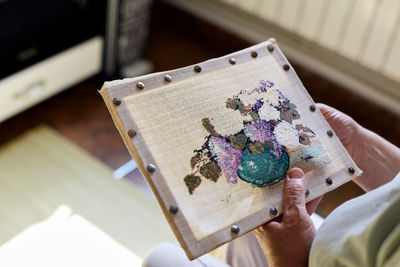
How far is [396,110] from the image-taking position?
1917 millimetres

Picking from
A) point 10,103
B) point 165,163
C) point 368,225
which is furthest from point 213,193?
point 10,103

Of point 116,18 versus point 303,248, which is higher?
point 116,18

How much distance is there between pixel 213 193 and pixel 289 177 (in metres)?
0.14

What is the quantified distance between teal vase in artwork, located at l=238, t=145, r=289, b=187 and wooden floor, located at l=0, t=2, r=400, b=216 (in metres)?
0.69

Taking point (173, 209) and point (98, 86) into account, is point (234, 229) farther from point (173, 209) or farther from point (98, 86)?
point (98, 86)

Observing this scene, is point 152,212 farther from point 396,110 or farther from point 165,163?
point 396,110

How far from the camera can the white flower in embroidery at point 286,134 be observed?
95 cm

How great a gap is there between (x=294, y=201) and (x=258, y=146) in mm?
116

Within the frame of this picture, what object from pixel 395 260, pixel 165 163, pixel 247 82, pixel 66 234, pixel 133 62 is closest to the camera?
pixel 395 260

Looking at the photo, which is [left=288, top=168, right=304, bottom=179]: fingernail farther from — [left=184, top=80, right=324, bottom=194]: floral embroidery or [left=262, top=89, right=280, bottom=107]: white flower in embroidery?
[left=262, top=89, right=280, bottom=107]: white flower in embroidery

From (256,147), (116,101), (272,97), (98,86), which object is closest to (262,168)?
(256,147)

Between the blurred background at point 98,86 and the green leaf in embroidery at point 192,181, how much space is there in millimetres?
590

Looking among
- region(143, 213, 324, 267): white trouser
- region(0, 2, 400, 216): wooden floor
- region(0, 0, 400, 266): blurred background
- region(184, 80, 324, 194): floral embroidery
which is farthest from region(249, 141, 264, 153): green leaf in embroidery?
region(0, 2, 400, 216): wooden floor

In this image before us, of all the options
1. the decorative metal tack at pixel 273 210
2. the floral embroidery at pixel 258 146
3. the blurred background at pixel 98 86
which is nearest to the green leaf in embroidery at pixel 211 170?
the floral embroidery at pixel 258 146
